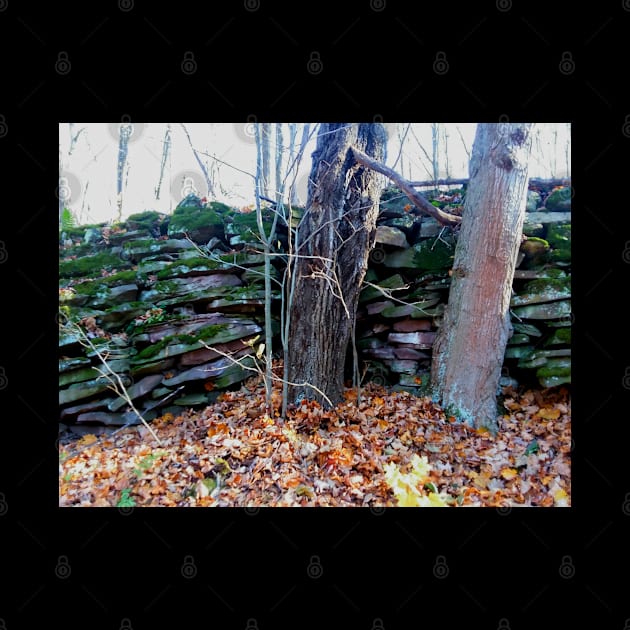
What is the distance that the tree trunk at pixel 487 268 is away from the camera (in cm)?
329

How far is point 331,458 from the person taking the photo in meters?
2.85

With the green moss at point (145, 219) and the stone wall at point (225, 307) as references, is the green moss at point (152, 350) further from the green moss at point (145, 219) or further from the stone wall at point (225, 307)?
the green moss at point (145, 219)

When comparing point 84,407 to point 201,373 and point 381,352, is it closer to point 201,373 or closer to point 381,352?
point 201,373

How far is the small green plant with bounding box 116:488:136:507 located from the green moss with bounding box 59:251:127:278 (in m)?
2.91

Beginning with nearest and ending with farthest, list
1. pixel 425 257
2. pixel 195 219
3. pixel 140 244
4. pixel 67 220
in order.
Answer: pixel 425 257 → pixel 140 244 → pixel 195 219 → pixel 67 220

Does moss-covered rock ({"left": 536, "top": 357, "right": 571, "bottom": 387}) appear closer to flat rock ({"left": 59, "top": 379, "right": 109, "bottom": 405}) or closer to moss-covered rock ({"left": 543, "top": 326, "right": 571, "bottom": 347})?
moss-covered rock ({"left": 543, "top": 326, "right": 571, "bottom": 347})

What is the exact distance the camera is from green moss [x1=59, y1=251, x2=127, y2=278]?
418cm

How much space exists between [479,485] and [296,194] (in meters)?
3.54

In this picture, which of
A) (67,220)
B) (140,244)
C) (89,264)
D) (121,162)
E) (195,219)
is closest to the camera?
(89,264)

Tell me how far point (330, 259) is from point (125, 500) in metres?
2.73

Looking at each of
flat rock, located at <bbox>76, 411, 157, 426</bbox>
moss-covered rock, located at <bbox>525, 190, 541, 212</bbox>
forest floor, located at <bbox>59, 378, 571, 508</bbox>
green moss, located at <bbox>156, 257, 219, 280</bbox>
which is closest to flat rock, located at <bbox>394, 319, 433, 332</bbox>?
forest floor, located at <bbox>59, 378, 571, 508</bbox>

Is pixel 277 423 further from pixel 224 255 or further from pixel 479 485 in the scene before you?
pixel 224 255

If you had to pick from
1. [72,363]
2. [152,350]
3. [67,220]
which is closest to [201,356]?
[152,350]

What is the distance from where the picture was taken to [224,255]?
14.1 ft
